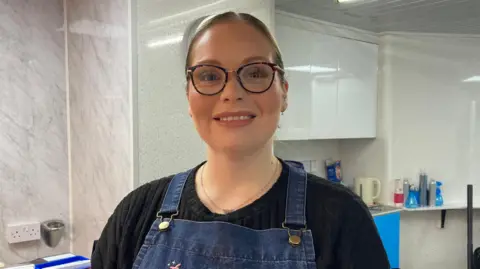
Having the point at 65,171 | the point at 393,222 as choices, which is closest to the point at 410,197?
the point at 393,222

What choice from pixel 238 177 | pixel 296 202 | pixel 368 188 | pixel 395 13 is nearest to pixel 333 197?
pixel 296 202

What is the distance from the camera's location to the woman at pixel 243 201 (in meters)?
0.77

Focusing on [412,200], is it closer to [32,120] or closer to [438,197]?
[438,197]

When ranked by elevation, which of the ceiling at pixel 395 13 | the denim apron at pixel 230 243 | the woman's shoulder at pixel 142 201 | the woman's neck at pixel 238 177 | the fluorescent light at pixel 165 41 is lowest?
the denim apron at pixel 230 243

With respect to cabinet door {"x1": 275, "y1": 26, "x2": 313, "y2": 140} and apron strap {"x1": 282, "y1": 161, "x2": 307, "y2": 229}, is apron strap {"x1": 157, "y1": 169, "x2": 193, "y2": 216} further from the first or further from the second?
cabinet door {"x1": 275, "y1": 26, "x2": 313, "y2": 140}

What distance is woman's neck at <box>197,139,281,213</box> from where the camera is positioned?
827 mm

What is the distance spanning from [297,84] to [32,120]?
150cm

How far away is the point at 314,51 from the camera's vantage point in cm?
283

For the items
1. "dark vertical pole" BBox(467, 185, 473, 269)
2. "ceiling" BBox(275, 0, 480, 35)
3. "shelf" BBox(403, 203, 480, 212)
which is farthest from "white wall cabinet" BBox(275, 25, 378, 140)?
"dark vertical pole" BBox(467, 185, 473, 269)

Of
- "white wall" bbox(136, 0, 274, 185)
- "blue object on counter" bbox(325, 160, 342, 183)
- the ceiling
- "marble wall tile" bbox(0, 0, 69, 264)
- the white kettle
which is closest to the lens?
"white wall" bbox(136, 0, 274, 185)

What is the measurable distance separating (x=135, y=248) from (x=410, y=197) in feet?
Answer: 9.30

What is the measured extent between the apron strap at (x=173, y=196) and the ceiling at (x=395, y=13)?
5.84 feet

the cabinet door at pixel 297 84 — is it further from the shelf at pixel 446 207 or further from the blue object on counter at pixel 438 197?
the blue object on counter at pixel 438 197

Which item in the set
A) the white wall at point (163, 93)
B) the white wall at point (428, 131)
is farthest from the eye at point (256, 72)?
the white wall at point (428, 131)
